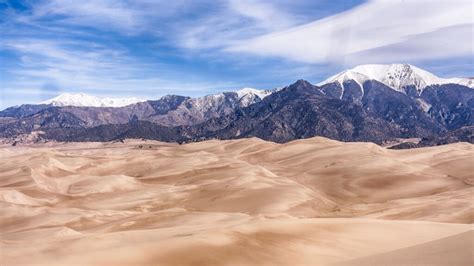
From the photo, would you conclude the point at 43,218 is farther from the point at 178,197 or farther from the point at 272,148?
the point at 272,148

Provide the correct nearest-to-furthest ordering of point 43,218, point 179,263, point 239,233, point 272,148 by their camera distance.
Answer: point 179,263 < point 239,233 < point 43,218 < point 272,148

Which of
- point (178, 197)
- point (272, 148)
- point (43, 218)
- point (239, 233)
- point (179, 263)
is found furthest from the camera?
point (272, 148)

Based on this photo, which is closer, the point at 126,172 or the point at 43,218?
the point at 43,218

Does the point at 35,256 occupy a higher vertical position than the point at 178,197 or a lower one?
higher

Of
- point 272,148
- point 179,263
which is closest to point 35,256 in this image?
point 179,263

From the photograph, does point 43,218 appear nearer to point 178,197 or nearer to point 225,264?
point 178,197

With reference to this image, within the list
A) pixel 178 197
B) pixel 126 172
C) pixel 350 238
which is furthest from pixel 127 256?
pixel 126 172
